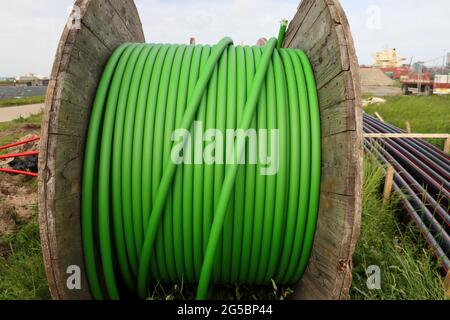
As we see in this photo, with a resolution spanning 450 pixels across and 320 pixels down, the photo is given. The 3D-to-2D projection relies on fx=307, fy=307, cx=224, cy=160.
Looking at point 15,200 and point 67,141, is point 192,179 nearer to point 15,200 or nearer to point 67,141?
point 67,141

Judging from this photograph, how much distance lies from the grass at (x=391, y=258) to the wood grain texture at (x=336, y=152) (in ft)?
1.77

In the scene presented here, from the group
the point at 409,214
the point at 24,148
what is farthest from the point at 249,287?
the point at 24,148

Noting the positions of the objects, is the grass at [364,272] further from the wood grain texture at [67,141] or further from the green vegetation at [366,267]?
the wood grain texture at [67,141]

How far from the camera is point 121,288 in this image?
2.45 m

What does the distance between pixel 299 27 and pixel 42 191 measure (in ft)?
7.51

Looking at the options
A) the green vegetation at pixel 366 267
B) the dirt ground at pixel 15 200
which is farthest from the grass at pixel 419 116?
the dirt ground at pixel 15 200

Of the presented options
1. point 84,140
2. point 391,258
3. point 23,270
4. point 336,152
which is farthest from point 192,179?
point 391,258

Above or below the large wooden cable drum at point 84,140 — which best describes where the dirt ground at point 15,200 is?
below

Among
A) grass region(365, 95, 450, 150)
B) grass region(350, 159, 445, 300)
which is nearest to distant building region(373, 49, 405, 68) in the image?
grass region(365, 95, 450, 150)

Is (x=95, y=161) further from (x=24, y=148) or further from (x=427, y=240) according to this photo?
(x=24, y=148)

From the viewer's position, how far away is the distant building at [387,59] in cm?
5600

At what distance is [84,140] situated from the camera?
6.66 feet

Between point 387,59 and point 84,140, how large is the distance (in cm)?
6519

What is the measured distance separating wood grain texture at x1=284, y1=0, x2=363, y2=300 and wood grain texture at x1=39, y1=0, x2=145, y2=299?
1.55 metres
